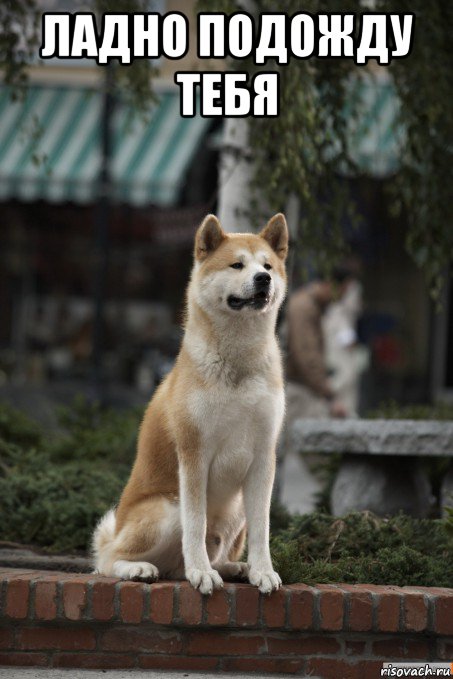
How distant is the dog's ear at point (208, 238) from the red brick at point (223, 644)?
1.46m

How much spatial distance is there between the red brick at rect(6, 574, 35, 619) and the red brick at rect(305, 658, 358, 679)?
112 cm

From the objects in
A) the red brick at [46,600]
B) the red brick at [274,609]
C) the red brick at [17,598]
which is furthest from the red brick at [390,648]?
the red brick at [17,598]

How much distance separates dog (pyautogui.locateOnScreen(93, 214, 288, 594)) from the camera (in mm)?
4031

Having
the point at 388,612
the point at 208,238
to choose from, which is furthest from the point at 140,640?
the point at 208,238

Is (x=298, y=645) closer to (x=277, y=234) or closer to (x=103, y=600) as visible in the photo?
(x=103, y=600)

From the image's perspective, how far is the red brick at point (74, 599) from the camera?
13.7 feet

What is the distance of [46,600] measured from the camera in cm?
418

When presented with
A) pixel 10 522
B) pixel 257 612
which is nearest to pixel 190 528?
pixel 257 612

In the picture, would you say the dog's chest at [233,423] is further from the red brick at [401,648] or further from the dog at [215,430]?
the red brick at [401,648]

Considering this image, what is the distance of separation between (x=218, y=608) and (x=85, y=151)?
999cm

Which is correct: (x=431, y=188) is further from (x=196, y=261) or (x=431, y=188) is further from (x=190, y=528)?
(x=190, y=528)

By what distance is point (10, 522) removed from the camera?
5.54 m

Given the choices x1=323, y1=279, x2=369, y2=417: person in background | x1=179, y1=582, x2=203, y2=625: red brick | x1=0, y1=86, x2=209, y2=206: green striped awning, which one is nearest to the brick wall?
x1=179, y1=582, x2=203, y2=625: red brick

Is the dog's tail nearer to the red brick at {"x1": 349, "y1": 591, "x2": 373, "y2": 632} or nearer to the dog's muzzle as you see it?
the red brick at {"x1": 349, "y1": 591, "x2": 373, "y2": 632}
